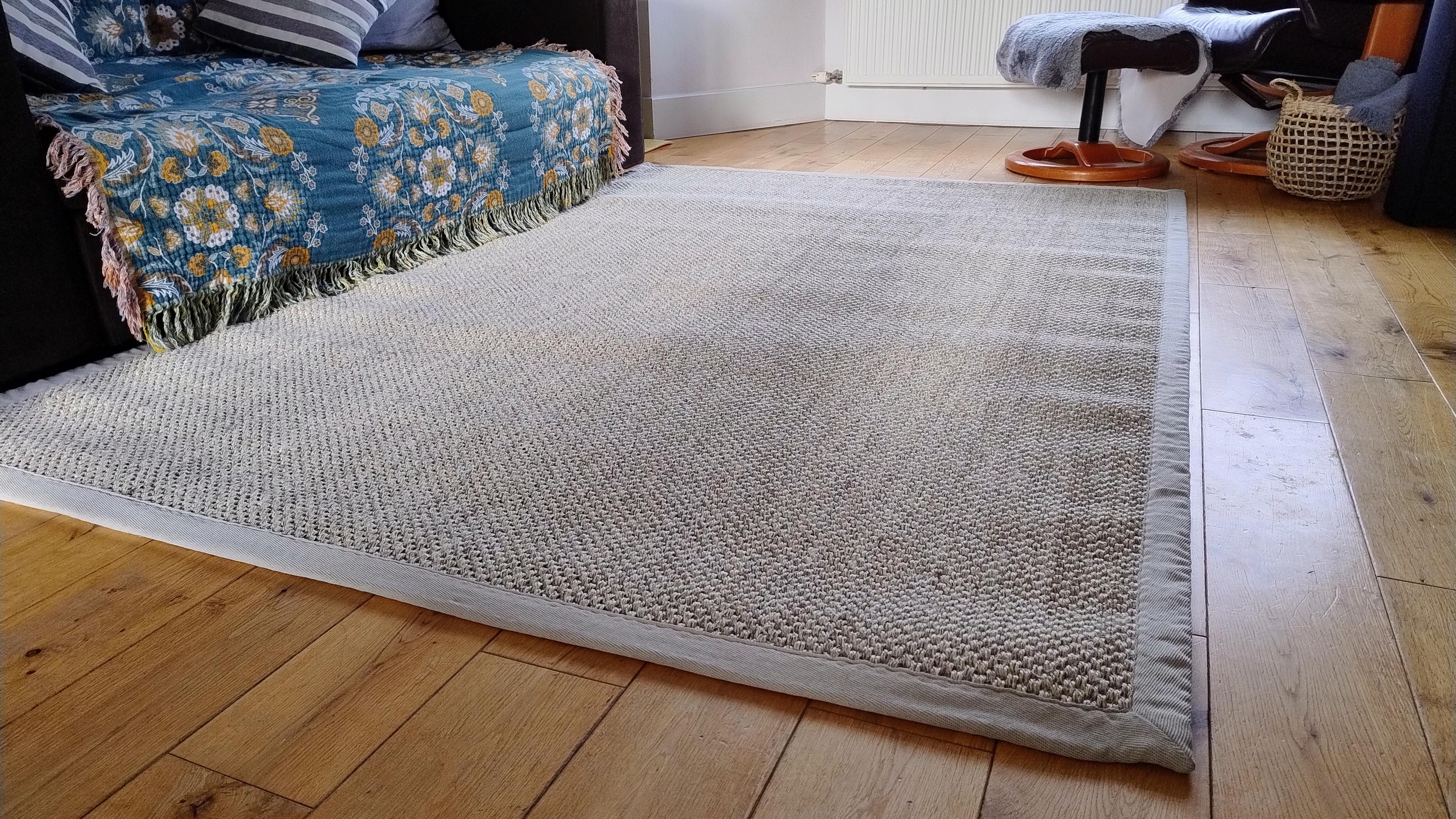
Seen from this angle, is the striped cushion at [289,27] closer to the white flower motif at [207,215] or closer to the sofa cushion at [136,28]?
the sofa cushion at [136,28]

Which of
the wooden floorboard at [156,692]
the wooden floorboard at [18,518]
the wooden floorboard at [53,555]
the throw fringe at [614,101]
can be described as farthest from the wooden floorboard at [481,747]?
the throw fringe at [614,101]

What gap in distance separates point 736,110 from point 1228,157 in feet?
5.61

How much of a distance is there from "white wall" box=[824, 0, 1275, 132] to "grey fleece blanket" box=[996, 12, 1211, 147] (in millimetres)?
716

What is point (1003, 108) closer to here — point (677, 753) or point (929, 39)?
point (929, 39)

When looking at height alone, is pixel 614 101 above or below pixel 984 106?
above

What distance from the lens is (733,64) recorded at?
3625 mm

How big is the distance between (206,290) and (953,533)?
1.21 meters

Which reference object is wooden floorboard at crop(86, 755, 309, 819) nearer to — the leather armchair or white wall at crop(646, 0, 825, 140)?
the leather armchair

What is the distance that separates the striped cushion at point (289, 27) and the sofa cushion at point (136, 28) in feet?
0.13

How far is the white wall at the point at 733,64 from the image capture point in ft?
11.3

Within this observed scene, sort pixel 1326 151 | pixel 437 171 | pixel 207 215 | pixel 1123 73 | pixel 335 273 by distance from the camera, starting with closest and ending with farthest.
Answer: pixel 207 215 → pixel 335 273 → pixel 437 171 → pixel 1326 151 → pixel 1123 73

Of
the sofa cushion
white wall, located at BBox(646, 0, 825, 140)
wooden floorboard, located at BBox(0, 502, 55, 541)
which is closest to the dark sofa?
wooden floorboard, located at BBox(0, 502, 55, 541)

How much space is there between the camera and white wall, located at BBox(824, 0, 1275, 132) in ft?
11.0

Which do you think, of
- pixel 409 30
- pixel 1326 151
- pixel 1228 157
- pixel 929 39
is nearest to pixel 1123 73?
pixel 1228 157
